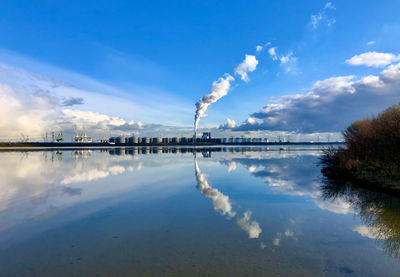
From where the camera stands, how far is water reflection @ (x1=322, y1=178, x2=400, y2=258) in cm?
991

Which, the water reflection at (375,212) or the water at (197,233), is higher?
the water at (197,233)

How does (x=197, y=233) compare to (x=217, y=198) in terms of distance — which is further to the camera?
(x=217, y=198)

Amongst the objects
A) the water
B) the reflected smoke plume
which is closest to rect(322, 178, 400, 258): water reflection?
the water

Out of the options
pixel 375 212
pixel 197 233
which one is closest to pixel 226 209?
pixel 197 233

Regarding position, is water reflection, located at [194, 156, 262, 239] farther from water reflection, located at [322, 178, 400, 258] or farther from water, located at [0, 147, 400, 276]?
water reflection, located at [322, 178, 400, 258]

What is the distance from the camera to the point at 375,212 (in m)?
13.8

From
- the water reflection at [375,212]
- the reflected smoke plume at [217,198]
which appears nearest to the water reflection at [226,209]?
the reflected smoke plume at [217,198]

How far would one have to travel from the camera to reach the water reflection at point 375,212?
9906 millimetres

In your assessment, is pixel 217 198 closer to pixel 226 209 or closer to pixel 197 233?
pixel 226 209

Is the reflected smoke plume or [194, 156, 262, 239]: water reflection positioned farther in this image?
the reflected smoke plume

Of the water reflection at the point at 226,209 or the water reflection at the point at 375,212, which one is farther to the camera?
the water reflection at the point at 226,209

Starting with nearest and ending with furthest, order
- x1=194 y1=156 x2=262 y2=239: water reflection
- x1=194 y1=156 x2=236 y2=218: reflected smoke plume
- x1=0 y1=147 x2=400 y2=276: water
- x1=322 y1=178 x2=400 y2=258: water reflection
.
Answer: x1=0 y1=147 x2=400 y2=276: water, x1=322 y1=178 x2=400 y2=258: water reflection, x1=194 y1=156 x2=262 y2=239: water reflection, x1=194 y1=156 x2=236 y2=218: reflected smoke plume

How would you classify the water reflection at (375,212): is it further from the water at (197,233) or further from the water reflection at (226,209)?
the water reflection at (226,209)

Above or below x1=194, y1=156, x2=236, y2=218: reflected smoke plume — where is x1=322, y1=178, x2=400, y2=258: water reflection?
below
